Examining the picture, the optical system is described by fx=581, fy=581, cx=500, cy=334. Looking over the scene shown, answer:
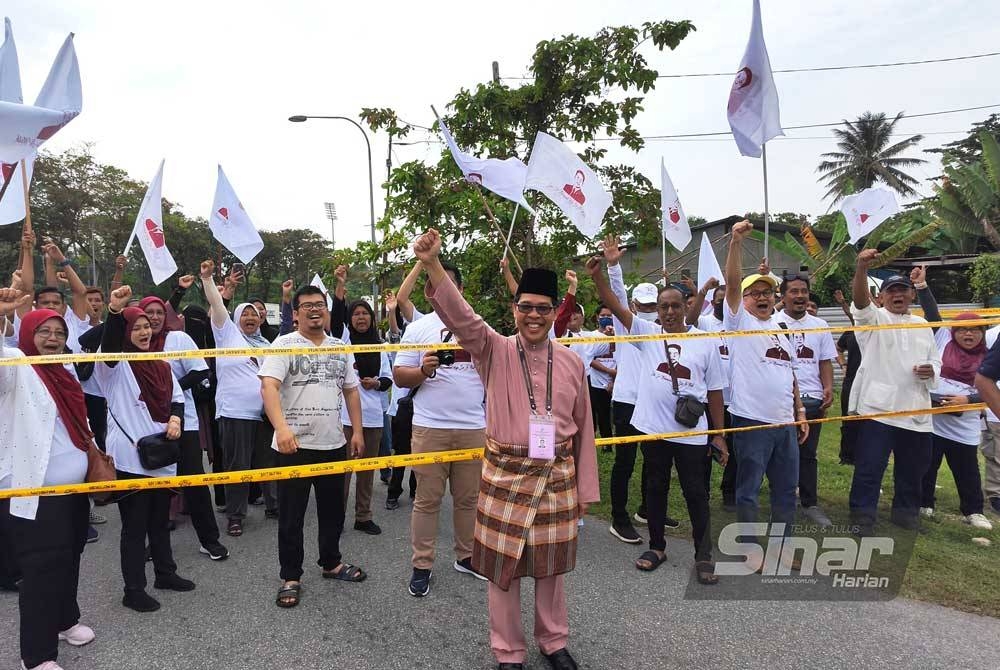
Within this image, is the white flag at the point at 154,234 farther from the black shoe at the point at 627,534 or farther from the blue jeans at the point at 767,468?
the blue jeans at the point at 767,468

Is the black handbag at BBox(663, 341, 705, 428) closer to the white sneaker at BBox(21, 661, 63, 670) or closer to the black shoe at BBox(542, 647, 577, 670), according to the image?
the black shoe at BBox(542, 647, 577, 670)

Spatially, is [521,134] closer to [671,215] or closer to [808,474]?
[671,215]

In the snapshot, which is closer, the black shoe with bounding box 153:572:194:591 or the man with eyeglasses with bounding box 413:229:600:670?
the man with eyeglasses with bounding box 413:229:600:670

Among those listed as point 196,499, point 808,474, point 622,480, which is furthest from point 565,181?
point 196,499

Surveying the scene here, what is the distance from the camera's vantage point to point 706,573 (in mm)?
3830

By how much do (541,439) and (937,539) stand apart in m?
3.81

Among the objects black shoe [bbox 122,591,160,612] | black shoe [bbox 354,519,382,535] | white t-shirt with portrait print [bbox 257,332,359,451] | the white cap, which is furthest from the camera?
the white cap

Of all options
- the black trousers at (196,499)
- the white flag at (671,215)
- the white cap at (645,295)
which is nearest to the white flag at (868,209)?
the white flag at (671,215)

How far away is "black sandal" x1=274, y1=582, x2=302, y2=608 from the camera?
349 centimetres

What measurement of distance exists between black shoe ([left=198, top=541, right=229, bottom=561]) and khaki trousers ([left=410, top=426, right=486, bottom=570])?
1534 mm

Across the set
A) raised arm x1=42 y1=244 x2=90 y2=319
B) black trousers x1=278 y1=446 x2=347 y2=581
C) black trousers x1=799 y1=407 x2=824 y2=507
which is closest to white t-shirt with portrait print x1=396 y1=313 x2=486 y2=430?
black trousers x1=278 y1=446 x2=347 y2=581

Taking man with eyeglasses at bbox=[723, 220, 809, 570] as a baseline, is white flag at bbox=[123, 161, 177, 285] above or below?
above

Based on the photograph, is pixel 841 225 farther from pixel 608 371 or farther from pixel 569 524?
pixel 569 524

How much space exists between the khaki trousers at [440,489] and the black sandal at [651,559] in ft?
3.92
